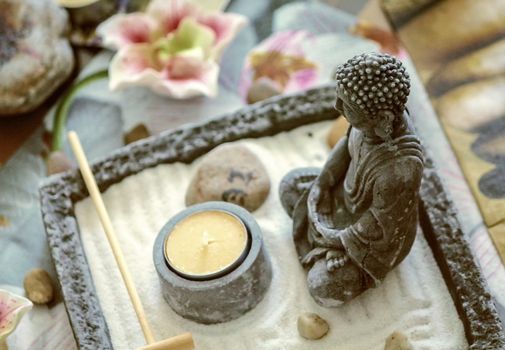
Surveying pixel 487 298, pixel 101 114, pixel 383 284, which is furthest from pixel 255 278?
pixel 101 114

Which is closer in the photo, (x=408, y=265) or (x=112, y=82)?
(x=408, y=265)

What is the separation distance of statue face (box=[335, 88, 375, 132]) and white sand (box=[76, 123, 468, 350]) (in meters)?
0.28

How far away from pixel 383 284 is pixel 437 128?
36 cm

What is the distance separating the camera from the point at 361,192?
3.29 ft

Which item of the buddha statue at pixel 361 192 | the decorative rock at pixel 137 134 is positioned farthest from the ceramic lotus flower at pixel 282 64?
the buddha statue at pixel 361 192

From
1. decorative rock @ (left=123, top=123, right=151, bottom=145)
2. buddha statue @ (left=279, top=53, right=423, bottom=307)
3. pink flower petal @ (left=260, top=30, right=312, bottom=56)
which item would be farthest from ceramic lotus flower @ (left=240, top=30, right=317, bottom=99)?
buddha statue @ (left=279, top=53, right=423, bottom=307)

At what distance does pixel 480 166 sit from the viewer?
1.26 meters

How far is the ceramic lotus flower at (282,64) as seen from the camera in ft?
4.68

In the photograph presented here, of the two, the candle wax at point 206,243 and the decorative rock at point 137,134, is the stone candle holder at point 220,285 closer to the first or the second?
the candle wax at point 206,243

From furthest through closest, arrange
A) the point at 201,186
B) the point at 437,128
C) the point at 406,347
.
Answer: the point at 437,128, the point at 201,186, the point at 406,347

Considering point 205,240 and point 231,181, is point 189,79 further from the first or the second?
point 205,240

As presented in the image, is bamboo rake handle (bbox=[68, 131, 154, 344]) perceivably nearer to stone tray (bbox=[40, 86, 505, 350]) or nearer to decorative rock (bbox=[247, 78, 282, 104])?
stone tray (bbox=[40, 86, 505, 350])

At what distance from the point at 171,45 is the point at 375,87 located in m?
0.60

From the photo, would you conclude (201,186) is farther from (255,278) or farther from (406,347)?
(406,347)
